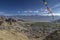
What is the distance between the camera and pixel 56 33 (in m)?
24.6

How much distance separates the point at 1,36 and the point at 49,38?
932 centimetres

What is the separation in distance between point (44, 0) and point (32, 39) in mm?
14112

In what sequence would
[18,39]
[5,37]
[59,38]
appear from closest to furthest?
1. [5,37]
2. [18,39]
3. [59,38]

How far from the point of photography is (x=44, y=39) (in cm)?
2641

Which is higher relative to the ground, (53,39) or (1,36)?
(1,36)

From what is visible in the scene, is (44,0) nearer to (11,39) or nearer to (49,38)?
(11,39)

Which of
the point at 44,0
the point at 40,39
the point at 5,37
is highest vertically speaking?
the point at 44,0

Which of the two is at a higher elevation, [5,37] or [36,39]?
[5,37]

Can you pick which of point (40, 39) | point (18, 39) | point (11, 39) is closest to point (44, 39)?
point (40, 39)

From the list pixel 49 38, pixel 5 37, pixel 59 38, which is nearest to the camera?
pixel 5 37

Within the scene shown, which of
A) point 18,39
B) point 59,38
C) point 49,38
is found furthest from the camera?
point 49,38

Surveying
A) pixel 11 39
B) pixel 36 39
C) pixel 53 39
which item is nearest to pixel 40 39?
pixel 36 39

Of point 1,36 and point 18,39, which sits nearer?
point 1,36

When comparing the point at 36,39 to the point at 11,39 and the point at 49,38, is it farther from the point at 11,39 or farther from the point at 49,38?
the point at 11,39
